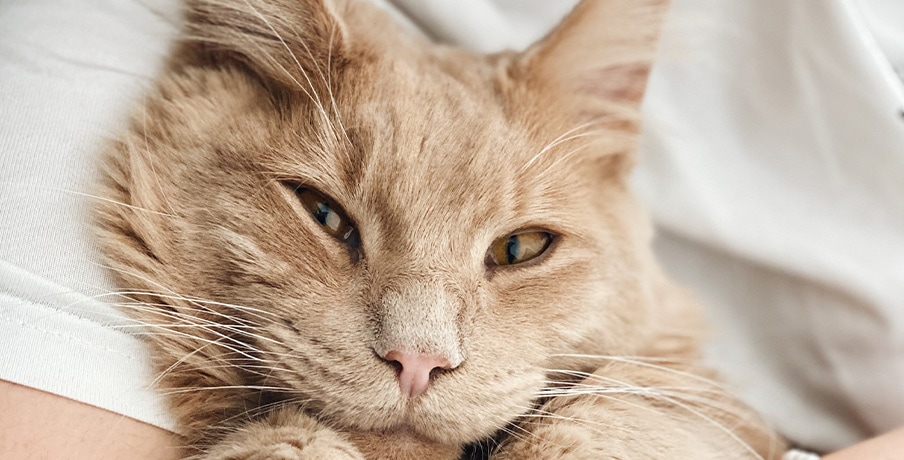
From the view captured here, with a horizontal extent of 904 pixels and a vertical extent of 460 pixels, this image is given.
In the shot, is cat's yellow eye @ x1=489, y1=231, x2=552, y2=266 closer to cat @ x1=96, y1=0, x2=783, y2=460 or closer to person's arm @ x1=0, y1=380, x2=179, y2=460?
cat @ x1=96, y1=0, x2=783, y2=460

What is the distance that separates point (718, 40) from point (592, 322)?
102cm

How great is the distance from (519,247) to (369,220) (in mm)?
308

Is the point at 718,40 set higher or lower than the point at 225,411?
higher

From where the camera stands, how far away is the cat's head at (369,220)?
115 centimetres

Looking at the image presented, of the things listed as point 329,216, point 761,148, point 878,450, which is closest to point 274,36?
point 329,216

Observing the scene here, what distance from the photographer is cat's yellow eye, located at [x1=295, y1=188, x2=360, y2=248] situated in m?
1.26

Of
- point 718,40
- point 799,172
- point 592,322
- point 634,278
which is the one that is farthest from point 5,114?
point 799,172

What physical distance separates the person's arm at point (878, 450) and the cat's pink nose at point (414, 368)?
2.84 feet

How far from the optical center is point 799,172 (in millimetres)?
1909

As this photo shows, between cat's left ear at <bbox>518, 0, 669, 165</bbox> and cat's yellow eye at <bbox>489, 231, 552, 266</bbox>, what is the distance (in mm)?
305

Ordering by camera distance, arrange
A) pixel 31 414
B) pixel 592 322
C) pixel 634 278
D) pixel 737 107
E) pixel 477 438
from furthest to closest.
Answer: pixel 737 107 → pixel 634 278 → pixel 592 322 → pixel 477 438 → pixel 31 414

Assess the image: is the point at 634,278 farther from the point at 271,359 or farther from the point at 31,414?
the point at 31,414

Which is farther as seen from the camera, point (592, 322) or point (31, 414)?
point (592, 322)

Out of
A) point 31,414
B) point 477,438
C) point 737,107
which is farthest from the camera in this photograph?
point 737,107
